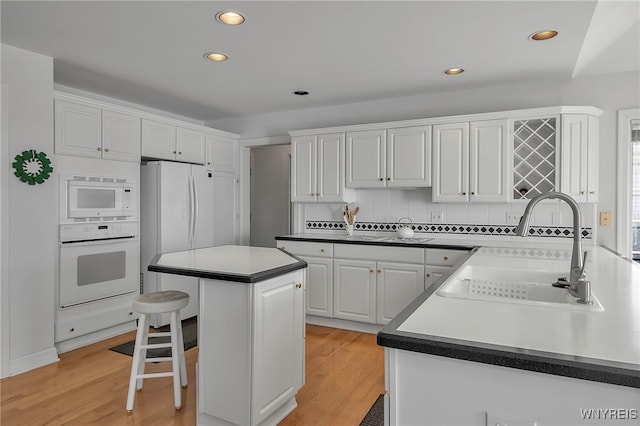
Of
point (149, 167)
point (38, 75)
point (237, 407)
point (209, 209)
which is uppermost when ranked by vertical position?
point (38, 75)

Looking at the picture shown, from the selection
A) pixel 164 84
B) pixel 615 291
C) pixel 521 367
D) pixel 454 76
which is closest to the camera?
pixel 521 367

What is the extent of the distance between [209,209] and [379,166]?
2.00 m

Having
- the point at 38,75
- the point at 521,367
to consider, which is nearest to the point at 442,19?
the point at 521,367

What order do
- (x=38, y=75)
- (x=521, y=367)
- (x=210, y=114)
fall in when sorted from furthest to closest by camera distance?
(x=210, y=114)
(x=38, y=75)
(x=521, y=367)

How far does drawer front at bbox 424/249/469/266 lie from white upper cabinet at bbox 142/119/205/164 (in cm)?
276

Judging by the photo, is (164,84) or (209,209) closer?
(164,84)

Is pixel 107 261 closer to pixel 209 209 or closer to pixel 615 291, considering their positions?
pixel 209 209

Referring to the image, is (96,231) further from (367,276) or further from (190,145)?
(367,276)

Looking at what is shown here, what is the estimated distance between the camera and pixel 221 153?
4.93 m

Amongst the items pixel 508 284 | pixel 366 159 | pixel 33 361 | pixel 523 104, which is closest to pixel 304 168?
pixel 366 159

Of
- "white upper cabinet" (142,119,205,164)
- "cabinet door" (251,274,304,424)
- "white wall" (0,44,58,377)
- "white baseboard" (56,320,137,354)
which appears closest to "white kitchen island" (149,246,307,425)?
"cabinet door" (251,274,304,424)

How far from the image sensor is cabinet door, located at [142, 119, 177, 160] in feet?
13.0

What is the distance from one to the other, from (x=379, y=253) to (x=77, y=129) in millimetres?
2849

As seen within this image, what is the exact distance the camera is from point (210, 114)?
5.13 meters
